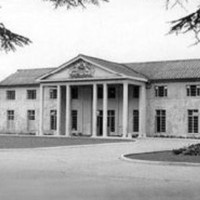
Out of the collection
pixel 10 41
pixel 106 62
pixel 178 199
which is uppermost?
pixel 106 62

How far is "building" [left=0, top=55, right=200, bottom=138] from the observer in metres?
47.5

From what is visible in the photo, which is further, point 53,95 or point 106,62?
point 53,95

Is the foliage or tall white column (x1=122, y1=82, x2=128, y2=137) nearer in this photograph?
the foliage

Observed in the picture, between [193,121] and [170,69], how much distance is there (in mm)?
6063

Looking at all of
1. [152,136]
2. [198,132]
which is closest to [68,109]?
[152,136]

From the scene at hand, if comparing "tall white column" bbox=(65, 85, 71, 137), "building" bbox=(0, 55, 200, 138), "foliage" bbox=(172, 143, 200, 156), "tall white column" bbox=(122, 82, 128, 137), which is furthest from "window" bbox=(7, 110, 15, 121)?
"foliage" bbox=(172, 143, 200, 156)

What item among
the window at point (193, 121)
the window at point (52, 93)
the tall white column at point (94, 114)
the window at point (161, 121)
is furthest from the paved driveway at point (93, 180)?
the window at point (52, 93)

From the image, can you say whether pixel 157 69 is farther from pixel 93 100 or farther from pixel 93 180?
pixel 93 180

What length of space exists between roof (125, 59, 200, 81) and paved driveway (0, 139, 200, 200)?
2759cm

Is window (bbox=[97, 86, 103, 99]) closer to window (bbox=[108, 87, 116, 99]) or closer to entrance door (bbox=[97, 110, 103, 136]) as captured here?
window (bbox=[108, 87, 116, 99])

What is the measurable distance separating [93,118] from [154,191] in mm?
36126

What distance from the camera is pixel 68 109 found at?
50438 mm

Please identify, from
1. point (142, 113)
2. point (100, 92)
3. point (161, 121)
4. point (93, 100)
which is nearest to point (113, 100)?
point (100, 92)

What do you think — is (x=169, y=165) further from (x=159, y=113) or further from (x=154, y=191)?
(x=159, y=113)
